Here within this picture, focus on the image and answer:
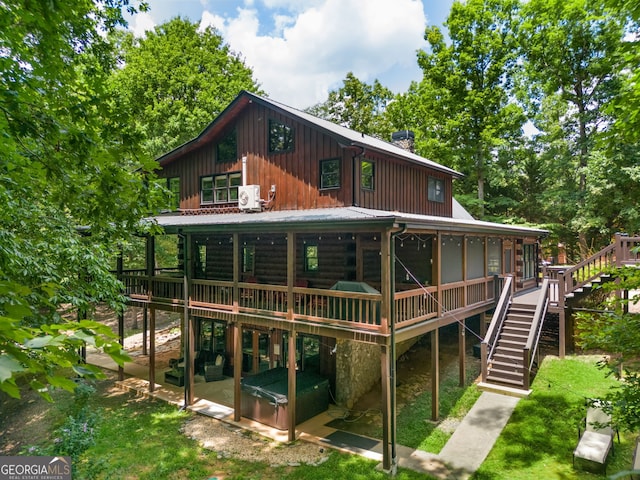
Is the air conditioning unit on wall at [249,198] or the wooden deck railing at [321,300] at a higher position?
the air conditioning unit on wall at [249,198]

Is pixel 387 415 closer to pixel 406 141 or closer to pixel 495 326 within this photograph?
pixel 495 326

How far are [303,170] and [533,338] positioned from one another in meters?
10.4

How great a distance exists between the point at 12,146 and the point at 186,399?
11231 mm

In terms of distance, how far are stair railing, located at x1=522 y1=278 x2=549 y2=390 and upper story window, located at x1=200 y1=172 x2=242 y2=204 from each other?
12820 millimetres

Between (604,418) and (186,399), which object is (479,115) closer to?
(604,418)

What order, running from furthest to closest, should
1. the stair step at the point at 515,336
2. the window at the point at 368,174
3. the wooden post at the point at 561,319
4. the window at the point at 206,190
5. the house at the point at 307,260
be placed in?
the window at the point at 206,190, the wooden post at the point at 561,319, the window at the point at 368,174, the stair step at the point at 515,336, the house at the point at 307,260

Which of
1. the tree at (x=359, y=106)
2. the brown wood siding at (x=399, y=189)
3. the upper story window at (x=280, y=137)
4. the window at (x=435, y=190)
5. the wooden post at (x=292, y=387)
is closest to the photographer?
the wooden post at (x=292, y=387)

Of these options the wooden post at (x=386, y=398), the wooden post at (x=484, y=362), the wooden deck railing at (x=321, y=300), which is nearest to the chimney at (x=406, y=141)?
the wooden deck railing at (x=321, y=300)

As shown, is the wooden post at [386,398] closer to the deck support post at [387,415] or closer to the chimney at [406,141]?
the deck support post at [387,415]

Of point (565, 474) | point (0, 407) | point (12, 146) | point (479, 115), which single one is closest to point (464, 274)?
point (565, 474)

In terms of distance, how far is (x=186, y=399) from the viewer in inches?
551

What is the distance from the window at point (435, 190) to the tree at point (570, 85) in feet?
41.1

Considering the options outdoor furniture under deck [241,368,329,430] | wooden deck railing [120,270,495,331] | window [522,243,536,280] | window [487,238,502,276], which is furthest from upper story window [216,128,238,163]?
window [522,243,536,280]

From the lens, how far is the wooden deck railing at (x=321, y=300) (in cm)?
1087
